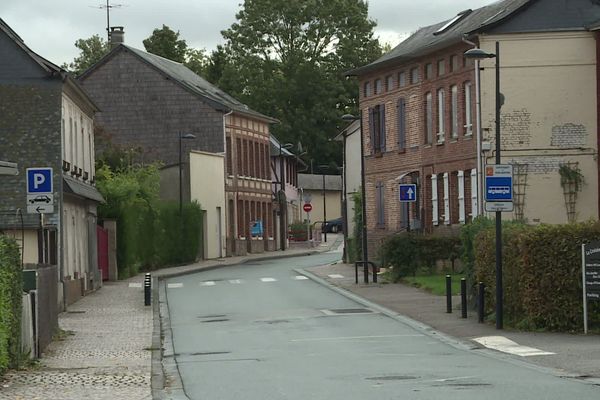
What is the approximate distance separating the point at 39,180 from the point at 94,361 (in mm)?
5399

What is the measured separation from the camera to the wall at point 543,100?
45.1 m

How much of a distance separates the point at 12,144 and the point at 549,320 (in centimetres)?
1820

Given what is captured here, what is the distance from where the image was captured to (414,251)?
42781 mm

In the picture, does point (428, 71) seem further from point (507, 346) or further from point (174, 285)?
point (507, 346)

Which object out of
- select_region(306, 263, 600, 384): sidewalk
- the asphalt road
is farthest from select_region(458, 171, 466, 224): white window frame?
the asphalt road

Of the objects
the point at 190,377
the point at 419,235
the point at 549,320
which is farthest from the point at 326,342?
the point at 419,235

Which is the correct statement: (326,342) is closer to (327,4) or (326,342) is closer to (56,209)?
(56,209)

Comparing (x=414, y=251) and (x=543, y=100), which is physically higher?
(x=543, y=100)

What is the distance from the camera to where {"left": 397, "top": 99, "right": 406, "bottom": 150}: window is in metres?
53.0

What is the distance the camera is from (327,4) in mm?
95500

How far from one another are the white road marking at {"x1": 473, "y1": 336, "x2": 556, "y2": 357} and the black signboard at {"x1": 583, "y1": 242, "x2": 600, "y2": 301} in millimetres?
1650

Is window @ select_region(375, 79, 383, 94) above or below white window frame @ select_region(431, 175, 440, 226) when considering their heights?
above

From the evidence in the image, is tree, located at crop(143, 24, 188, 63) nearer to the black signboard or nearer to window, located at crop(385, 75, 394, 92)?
window, located at crop(385, 75, 394, 92)

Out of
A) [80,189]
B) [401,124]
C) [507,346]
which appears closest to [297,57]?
[401,124]
